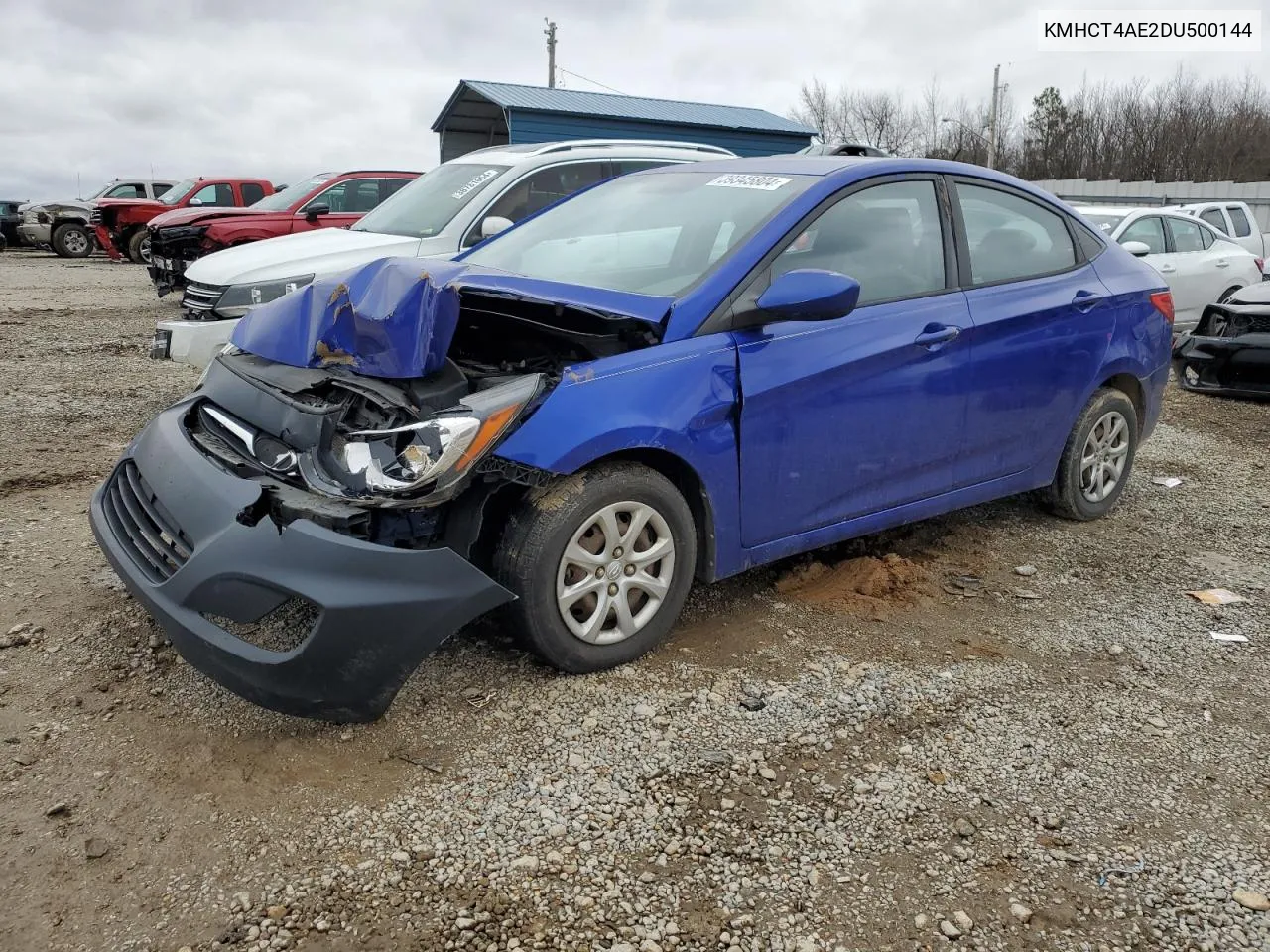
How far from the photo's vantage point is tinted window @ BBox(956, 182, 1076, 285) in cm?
426

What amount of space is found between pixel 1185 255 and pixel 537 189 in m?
7.05

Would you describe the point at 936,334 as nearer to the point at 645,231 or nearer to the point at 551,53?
the point at 645,231

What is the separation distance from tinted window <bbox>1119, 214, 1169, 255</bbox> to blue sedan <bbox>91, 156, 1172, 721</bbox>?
6.57 metres

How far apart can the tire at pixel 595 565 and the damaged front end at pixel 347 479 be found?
13cm

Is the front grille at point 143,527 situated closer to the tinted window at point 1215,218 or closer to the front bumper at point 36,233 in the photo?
the tinted window at point 1215,218

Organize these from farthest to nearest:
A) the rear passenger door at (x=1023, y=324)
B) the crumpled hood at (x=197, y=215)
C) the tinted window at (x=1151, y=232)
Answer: the crumpled hood at (x=197, y=215) < the tinted window at (x=1151, y=232) < the rear passenger door at (x=1023, y=324)

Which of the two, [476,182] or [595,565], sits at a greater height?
[476,182]

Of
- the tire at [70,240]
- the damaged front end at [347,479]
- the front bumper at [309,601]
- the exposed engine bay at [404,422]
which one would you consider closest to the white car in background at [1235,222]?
the exposed engine bay at [404,422]

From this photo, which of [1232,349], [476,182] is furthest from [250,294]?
[1232,349]

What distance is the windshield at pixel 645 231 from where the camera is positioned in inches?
144

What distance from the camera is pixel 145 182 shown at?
882 inches

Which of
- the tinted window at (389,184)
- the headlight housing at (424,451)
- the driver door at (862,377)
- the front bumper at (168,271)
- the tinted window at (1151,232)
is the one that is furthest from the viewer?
the tinted window at (389,184)

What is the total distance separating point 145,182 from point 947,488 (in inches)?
902

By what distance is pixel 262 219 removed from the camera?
38.0ft
